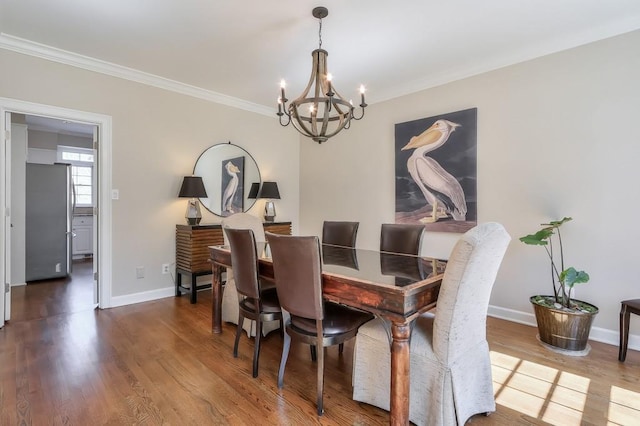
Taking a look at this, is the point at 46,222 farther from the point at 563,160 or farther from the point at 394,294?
the point at 563,160

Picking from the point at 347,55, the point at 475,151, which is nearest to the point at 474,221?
the point at 475,151

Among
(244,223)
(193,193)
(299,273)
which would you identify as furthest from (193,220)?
(299,273)

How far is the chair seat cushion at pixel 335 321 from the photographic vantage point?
1.77m

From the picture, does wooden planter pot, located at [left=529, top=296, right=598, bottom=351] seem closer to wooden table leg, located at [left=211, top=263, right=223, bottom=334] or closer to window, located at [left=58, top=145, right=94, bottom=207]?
wooden table leg, located at [left=211, top=263, right=223, bottom=334]

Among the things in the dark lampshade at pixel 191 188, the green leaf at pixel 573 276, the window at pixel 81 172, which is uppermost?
the window at pixel 81 172

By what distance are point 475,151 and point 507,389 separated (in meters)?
2.24

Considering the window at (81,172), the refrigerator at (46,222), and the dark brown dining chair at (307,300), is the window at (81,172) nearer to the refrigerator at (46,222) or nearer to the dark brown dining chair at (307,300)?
the refrigerator at (46,222)

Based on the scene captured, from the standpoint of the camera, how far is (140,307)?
346 centimetres

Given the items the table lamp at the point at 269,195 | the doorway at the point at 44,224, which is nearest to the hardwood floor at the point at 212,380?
the doorway at the point at 44,224

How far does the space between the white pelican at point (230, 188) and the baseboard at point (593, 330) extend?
343 centimetres

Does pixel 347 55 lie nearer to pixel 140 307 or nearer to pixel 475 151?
pixel 475 151

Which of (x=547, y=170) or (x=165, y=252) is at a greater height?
(x=547, y=170)

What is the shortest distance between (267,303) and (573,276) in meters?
2.34

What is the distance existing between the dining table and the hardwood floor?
0.35 metres
